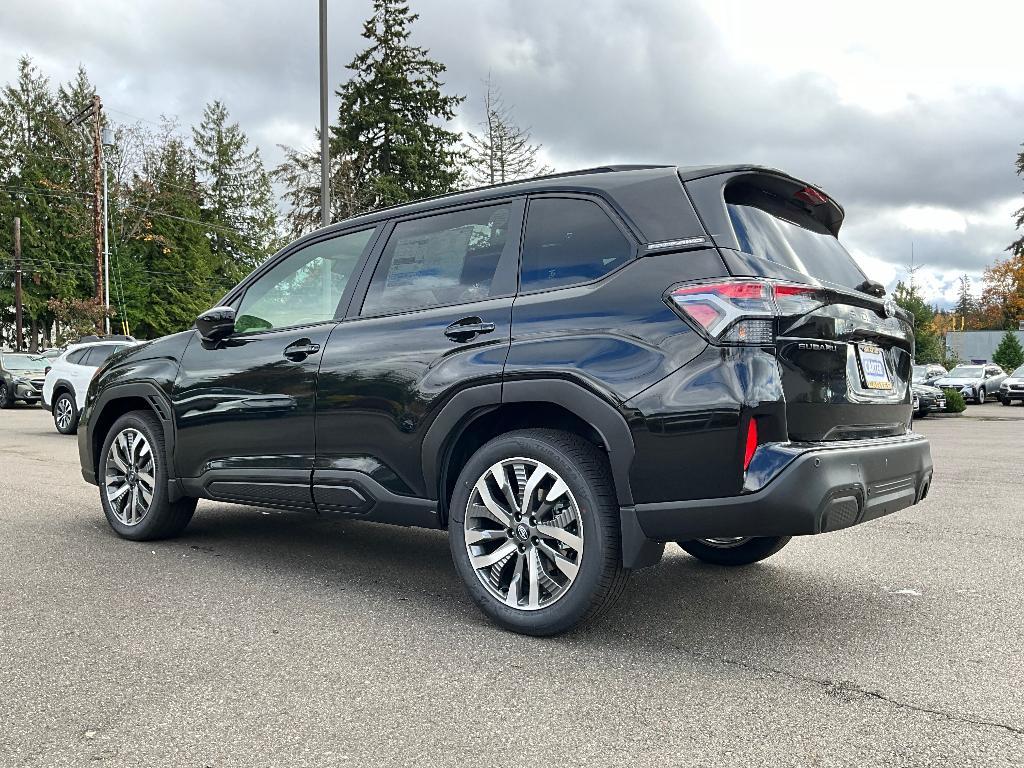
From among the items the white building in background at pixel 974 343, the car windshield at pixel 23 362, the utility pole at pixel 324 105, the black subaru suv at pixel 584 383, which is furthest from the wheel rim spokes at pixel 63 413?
the white building in background at pixel 974 343

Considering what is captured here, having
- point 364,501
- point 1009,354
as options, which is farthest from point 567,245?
point 1009,354

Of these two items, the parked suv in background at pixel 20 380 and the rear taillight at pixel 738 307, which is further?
the parked suv in background at pixel 20 380

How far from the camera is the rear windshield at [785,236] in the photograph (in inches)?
139

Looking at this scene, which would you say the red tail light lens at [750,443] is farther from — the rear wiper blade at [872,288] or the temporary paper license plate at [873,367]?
the rear wiper blade at [872,288]

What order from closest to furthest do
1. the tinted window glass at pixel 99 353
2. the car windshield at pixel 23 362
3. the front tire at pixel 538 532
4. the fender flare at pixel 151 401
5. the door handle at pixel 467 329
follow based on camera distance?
the front tire at pixel 538 532, the door handle at pixel 467 329, the fender flare at pixel 151 401, the tinted window glass at pixel 99 353, the car windshield at pixel 23 362

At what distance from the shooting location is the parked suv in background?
75.9 feet

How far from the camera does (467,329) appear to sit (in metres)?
3.88

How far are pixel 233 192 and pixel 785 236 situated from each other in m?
59.3

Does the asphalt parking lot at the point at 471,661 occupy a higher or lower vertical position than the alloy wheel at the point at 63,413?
lower

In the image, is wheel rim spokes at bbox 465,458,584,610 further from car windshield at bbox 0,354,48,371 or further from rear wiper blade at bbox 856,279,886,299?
car windshield at bbox 0,354,48,371

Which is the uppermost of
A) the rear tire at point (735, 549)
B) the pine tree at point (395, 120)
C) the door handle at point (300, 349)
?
the pine tree at point (395, 120)

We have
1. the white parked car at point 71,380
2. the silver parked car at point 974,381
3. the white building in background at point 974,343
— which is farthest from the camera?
the white building in background at point 974,343

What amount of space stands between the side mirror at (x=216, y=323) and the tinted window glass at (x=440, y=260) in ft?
3.34

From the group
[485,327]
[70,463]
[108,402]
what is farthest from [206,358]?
[70,463]
